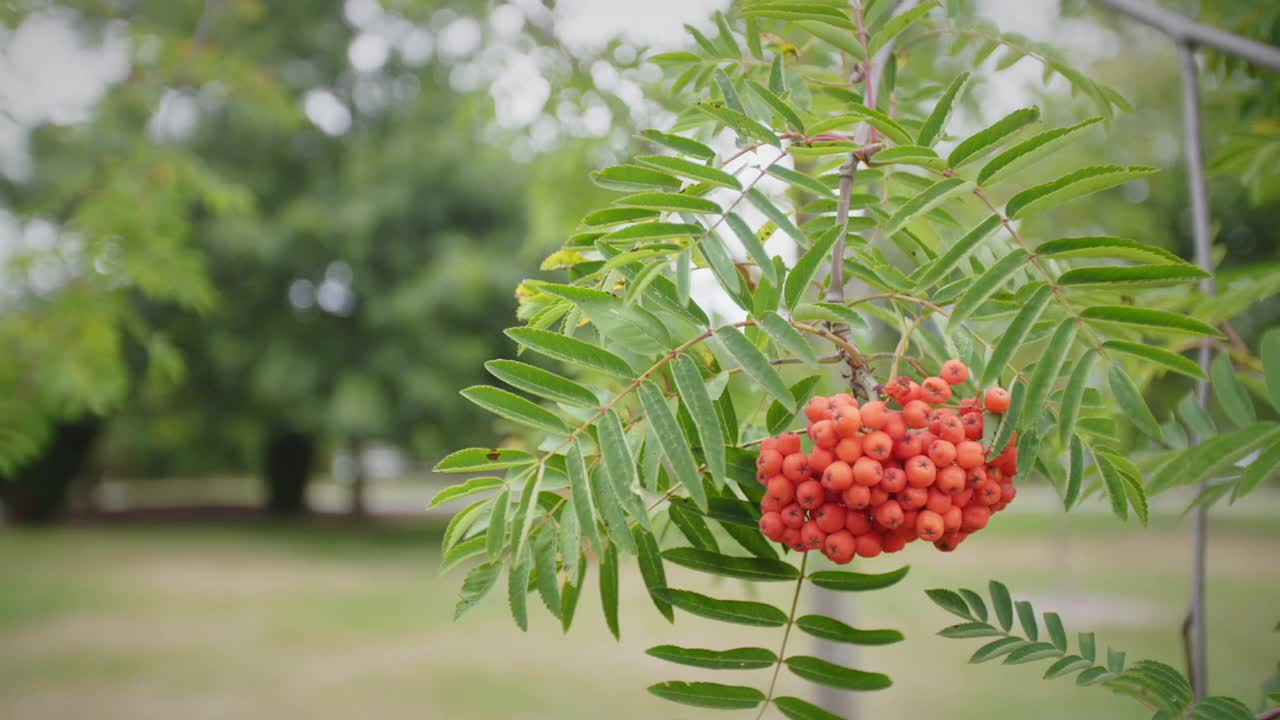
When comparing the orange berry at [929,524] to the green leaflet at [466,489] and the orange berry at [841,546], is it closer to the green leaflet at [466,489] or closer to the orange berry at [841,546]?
the orange berry at [841,546]

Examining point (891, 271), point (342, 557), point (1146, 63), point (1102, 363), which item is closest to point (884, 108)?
point (891, 271)

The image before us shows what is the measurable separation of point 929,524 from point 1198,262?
1.17 m

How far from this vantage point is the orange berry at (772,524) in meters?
1.01

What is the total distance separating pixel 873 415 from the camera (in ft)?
3.17

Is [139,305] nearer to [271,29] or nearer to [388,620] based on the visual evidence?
[271,29]

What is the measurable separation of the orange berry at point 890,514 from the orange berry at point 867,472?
3 cm

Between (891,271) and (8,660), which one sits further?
(8,660)

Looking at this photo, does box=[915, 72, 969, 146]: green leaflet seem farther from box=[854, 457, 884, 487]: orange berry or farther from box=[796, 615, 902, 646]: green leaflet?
box=[796, 615, 902, 646]: green leaflet

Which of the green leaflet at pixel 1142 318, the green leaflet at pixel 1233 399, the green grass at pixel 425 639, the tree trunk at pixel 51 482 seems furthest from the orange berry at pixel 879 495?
the tree trunk at pixel 51 482

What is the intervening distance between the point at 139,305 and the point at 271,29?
5214mm

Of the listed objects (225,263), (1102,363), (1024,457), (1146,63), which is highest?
(1146,63)

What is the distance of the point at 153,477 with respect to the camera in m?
30.7

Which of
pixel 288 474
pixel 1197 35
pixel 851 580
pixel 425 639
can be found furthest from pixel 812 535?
Answer: pixel 288 474

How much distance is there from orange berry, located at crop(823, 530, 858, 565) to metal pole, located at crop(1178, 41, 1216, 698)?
944 mm
